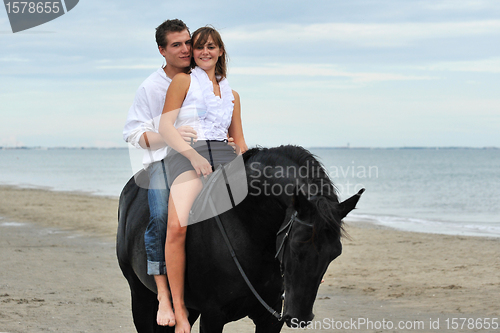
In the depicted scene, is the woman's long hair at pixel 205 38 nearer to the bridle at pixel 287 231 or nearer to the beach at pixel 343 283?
the bridle at pixel 287 231

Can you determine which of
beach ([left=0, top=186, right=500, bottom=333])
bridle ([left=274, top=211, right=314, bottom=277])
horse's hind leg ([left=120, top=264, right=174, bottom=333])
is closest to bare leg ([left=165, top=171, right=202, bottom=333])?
bridle ([left=274, top=211, right=314, bottom=277])

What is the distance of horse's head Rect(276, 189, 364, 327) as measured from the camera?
7.55 feet

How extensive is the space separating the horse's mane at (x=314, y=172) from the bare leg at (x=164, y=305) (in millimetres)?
931

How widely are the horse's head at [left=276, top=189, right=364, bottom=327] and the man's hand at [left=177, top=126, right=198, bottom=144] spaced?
92cm

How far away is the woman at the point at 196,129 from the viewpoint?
2848 millimetres

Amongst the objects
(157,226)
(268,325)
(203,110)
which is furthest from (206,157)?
(268,325)

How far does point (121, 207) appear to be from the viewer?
12.8 feet

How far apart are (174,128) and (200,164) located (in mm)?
307

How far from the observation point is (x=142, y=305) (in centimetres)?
378

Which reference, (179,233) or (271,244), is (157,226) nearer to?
(179,233)

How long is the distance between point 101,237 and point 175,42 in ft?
33.2

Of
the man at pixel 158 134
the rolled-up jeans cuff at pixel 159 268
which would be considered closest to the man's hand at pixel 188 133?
the man at pixel 158 134

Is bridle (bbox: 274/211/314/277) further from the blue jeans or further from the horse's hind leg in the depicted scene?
the horse's hind leg

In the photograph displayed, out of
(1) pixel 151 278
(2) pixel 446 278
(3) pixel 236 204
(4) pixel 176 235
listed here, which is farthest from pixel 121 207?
(2) pixel 446 278
